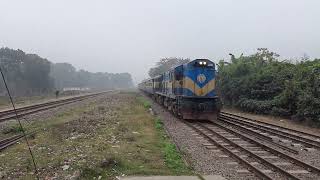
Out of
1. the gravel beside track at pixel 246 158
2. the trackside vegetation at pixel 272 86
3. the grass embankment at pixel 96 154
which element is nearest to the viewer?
the grass embankment at pixel 96 154

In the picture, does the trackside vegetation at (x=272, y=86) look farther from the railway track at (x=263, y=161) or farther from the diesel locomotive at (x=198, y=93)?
the railway track at (x=263, y=161)

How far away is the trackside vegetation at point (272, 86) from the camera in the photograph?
25562mm

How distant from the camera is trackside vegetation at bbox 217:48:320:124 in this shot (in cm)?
2556

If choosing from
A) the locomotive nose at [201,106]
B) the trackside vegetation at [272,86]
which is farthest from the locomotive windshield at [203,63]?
the trackside vegetation at [272,86]

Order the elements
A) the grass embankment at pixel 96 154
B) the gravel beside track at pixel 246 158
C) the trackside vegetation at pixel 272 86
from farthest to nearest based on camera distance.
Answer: the trackside vegetation at pixel 272 86 < the gravel beside track at pixel 246 158 < the grass embankment at pixel 96 154

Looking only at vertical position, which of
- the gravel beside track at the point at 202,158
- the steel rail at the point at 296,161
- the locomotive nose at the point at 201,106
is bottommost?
the gravel beside track at the point at 202,158

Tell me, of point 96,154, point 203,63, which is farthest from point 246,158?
point 203,63

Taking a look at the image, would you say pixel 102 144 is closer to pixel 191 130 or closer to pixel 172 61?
pixel 191 130

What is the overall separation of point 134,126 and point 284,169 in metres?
11.0

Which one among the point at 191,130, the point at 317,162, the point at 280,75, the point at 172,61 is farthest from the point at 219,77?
the point at 172,61

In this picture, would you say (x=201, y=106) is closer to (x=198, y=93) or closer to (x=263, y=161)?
(x=198, y=93)

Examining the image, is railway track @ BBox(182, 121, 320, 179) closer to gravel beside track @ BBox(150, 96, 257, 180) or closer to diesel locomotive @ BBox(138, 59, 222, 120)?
gravel beside track @ BBox(150, 96, 257, 180)

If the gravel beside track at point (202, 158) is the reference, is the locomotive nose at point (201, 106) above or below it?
above

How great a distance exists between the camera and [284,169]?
11.4 m
